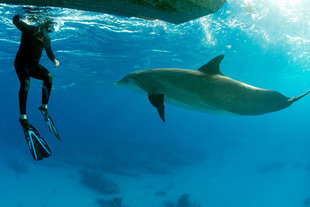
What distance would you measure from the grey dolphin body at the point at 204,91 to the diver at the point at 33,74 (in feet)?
5.74

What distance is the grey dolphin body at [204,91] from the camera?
161 inches

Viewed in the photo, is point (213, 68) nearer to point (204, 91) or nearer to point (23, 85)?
point (204, 91)

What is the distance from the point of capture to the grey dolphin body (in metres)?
4.08

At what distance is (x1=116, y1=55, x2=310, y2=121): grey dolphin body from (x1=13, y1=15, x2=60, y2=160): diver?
1749mm

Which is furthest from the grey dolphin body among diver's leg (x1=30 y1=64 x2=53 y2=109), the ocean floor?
the ocean floor

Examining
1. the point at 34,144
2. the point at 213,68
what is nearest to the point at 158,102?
the point at 213,68

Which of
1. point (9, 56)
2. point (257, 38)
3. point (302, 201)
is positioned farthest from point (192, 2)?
point (302, 201)

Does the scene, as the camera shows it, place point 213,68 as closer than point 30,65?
No

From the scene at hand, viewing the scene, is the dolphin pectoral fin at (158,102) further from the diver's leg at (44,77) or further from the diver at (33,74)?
the diver's leg at (44,77)

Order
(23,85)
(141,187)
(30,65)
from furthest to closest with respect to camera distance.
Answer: (141,187), (30,65), (23,85)

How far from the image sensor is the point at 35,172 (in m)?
24.4

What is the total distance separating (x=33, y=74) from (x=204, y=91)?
10.7 feet

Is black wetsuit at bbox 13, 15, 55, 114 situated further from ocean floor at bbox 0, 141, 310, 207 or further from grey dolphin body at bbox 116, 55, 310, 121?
ocean floor at bbox 0, 141, 310, 207

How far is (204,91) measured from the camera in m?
4.07
